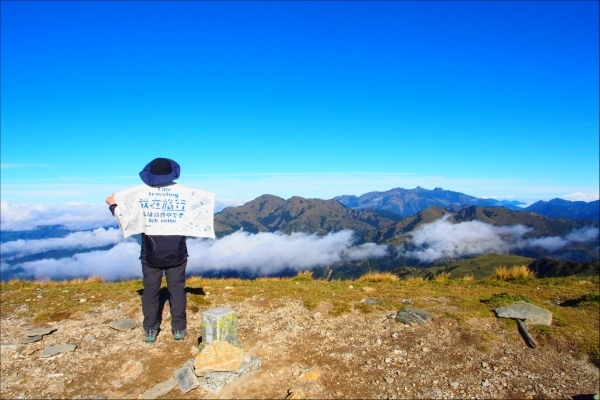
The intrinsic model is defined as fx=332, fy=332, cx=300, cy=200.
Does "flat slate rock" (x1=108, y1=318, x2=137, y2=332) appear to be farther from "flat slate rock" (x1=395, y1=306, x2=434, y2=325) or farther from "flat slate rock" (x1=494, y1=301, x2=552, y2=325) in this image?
A: "flat slate rock" (x1=494, y1=301, x2=552, y2=325)

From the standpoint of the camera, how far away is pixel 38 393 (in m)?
6.47

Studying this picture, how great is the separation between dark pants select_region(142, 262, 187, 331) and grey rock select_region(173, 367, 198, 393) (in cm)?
202

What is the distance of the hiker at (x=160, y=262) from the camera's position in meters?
8.34

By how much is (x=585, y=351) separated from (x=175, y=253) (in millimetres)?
10313

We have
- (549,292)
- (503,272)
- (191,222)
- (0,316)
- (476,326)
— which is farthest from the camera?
(503,272)

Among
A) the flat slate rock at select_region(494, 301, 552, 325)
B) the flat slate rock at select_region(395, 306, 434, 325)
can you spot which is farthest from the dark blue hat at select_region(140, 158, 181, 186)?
the flat slate rock at select_region(494, 301, 552, 325)

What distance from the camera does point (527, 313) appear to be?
9773 mm

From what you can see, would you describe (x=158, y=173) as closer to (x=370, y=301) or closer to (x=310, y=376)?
(x=310, y=376)

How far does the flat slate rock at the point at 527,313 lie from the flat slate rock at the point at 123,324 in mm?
10941

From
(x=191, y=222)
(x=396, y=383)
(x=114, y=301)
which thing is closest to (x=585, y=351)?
(x=396, y=383)

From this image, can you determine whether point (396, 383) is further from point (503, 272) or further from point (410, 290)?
point (503, 272)

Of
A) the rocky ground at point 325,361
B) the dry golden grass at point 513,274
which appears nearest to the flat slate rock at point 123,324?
the rocky ground at point 325,361

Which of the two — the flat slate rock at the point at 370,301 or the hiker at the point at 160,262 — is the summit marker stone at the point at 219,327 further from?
the flat slate rock at the point at 370,301

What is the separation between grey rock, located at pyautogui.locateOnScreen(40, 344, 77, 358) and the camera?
7.91 metres
